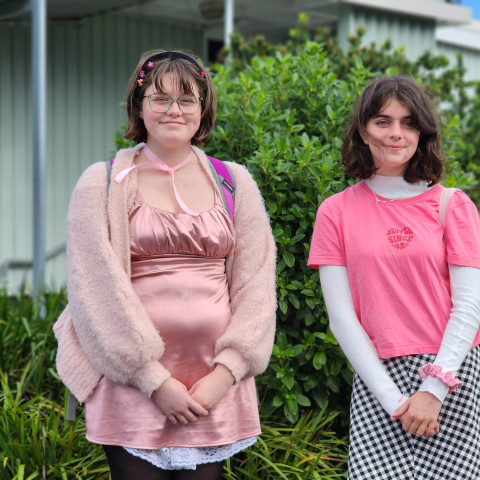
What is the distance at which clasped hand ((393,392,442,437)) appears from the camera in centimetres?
224

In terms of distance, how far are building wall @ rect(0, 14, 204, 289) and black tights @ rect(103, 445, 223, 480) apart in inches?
247

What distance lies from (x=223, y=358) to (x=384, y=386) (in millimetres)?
521

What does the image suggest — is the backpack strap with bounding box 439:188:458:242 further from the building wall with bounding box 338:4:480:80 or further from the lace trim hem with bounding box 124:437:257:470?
the building wall with bounding box 338:4:480:80

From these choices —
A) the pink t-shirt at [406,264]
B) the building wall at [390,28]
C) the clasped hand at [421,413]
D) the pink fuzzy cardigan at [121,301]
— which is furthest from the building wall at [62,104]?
the clasped hand at [421,413]

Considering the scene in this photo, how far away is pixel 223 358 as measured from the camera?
2.30 m

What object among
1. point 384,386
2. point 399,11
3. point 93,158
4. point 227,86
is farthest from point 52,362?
point 399,11

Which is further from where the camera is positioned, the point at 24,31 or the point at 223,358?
the point at 24,31

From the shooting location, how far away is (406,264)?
2357 mm

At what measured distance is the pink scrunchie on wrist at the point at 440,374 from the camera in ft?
7.29

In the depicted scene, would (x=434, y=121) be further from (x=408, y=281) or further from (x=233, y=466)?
(x=233, y=466)

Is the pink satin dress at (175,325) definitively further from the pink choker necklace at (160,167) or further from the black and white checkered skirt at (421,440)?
the black and white checkered skirt at (421,440)

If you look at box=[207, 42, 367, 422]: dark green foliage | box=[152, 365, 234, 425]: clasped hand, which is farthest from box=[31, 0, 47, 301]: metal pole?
box=[152, 365, 234, 425]: clasped hand

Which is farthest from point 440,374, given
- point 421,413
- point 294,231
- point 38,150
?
point 38,150

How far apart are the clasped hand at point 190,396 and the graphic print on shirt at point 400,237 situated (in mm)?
691
